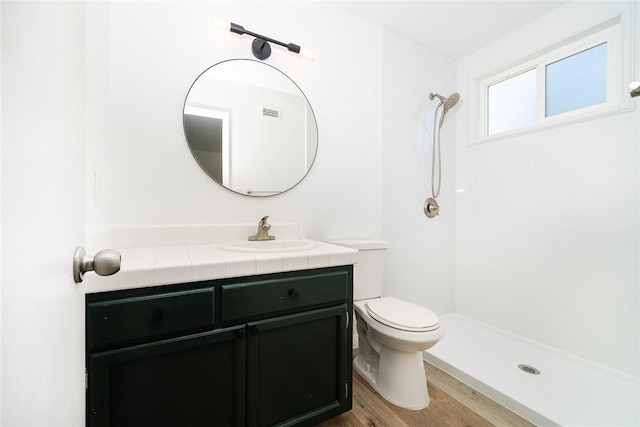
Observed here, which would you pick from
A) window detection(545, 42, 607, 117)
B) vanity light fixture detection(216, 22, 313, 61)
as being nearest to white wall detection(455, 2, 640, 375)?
window detection(545, 42, 607, 117)

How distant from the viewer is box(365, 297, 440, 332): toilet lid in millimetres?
1406

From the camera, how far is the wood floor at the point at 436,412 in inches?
52.9

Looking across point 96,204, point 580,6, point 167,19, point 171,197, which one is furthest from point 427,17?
point 96,204

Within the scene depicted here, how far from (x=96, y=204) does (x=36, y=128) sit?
3.46 feet

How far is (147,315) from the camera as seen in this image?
0.91m

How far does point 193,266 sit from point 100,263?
539 millimetres

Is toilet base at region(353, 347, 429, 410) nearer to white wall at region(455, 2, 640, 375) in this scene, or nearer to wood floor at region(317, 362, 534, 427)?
wood floor at region(317, 362, 534, 427)

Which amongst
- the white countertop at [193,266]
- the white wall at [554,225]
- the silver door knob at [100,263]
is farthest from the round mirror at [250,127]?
the white wall at [554,225]

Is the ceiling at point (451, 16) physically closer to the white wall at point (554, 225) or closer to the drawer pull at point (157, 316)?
the white wall at point (554, 225)

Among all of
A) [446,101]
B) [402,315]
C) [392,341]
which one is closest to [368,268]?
[402,315]

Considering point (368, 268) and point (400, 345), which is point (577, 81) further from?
point (400, 345)

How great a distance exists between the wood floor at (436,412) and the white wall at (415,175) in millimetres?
778

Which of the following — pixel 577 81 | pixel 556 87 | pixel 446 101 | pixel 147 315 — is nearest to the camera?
pixel 147 315

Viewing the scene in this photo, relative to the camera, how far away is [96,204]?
1.13m
